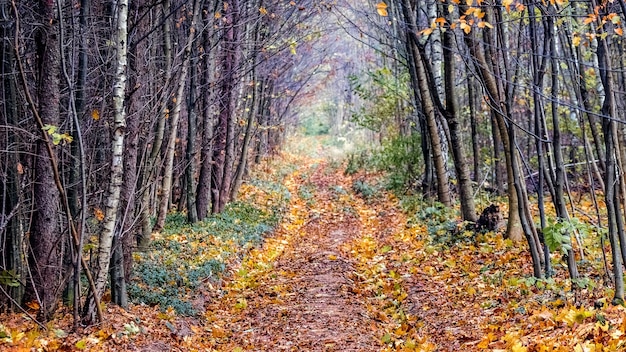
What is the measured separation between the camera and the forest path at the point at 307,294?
7.05 m

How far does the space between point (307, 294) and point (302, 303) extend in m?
0.44

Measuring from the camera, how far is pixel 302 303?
844 cm

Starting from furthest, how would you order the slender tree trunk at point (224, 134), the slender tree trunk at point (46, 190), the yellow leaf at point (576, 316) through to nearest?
the slender tree trunk at point (224, 134) < the slender tree trunk at point (46, 190) < the yellow leaf at point (576, 316)

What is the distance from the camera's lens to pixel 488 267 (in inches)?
343

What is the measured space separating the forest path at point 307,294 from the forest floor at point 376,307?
3 cm

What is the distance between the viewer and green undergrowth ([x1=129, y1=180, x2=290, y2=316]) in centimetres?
835

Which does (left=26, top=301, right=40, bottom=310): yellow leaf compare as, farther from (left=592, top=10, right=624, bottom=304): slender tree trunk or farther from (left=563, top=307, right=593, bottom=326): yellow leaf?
(left=592, top=10, right=624, bottom=304): slender tree trunk

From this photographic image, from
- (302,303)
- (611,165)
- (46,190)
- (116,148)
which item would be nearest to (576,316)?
(611,165)

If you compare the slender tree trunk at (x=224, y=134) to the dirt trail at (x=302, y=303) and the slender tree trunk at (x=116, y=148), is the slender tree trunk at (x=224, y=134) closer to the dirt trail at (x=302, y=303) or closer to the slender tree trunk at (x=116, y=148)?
the dirt trail at (x=302, y=303)

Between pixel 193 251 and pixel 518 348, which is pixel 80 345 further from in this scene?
pixel 193 251

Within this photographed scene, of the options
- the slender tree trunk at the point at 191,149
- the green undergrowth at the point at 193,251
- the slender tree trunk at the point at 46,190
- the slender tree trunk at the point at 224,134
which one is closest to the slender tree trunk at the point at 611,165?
the green undergrowth at the point at 193,251

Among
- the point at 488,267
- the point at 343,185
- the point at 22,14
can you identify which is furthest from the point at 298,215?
the point at 22,14

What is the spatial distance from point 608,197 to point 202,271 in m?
6.45

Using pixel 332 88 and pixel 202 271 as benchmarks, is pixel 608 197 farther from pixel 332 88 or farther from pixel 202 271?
pixel 332 88
